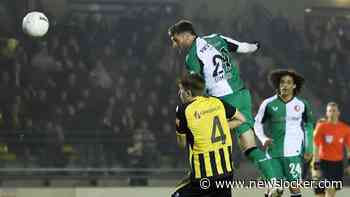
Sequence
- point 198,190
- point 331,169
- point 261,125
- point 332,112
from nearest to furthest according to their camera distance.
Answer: point 198,190
point 261,125
point 332,112
point 331,169

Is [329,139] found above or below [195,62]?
below

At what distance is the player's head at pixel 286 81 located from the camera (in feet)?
33.0

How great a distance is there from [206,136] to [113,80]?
22.7ft

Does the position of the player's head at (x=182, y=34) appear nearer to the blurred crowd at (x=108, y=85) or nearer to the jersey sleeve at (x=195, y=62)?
the jersey sleeve at (x=195, y=62)

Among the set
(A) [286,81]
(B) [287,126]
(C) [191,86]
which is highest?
(A) [286,81]

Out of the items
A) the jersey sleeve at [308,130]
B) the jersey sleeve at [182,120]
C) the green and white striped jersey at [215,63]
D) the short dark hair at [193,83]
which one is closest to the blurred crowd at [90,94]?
the jersey sleeve at [308,130]

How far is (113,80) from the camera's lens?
46.5 ft

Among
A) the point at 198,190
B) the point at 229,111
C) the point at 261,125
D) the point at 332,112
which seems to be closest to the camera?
the point at 198,190

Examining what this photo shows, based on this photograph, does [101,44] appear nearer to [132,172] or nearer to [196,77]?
[132,172]

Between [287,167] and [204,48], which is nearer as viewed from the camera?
[204,48]

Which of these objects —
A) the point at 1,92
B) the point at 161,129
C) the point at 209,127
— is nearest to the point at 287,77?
the point at 209,127

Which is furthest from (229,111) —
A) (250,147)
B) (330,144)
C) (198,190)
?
(330,144)

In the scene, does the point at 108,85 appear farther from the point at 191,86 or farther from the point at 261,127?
the point at 191,86

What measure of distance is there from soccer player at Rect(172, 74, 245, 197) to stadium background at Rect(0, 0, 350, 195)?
19.8 ft
